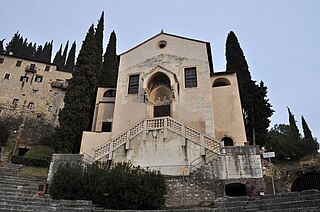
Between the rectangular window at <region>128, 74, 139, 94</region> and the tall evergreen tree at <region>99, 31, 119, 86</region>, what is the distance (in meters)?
9.49

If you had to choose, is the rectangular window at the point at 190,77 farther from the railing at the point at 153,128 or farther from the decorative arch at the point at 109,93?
the decorative arch at the point at 109,93

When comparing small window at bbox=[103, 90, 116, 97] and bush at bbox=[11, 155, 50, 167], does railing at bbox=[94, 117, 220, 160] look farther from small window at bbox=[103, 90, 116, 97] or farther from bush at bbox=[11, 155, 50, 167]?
small window at bbox=[103, 90, 116, 97]

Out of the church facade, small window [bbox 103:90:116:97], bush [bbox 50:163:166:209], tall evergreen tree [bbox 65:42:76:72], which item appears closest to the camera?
bush [bbox 50:163:166:209]

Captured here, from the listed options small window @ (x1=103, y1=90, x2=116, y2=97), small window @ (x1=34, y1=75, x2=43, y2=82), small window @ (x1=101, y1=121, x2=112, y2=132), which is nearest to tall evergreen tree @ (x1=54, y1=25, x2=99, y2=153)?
small window @ (x1=101, y1=121, x2=112, y2=132)

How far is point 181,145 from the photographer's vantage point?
646 inches

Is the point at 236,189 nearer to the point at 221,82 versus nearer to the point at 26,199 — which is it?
the point at 26,199

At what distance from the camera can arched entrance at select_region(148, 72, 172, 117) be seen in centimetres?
2216

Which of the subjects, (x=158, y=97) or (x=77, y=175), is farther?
(x=158, y=97)

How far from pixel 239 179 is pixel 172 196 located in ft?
12.5

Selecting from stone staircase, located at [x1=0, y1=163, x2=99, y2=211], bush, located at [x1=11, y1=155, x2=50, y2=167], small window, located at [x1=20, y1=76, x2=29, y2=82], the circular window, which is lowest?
stone staircase, located at [x1=0, y1=163, x2=99, y2=211]

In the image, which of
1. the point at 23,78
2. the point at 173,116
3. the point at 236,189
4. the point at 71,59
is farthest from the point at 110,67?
the point at 71,59

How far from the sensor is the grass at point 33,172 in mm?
16644

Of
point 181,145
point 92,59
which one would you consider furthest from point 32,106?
point 181,145

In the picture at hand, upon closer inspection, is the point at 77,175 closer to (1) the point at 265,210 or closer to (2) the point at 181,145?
(2) the point at 181,145
